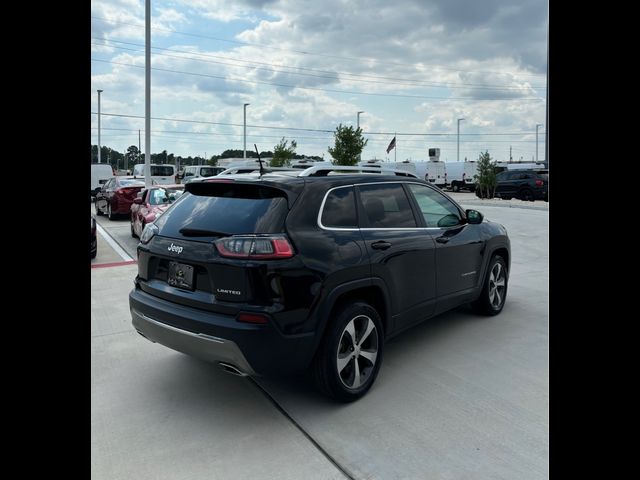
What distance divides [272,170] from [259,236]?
5.13ft

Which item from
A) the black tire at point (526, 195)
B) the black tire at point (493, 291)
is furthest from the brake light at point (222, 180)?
the black tire at point (526, 195)

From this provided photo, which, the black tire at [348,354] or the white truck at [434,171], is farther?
the white truck at [434,171]

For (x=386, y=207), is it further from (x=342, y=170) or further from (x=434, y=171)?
(x=434, y=171)

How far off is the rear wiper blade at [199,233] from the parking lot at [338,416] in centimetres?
124

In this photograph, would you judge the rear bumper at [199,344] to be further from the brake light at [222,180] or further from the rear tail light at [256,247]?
the brake light at [222,180]

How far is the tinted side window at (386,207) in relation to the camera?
422 cm

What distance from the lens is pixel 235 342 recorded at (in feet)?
10.8

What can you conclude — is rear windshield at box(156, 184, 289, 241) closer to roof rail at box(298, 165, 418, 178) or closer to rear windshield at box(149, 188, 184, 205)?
roof rail at box(298, 165, 418, 178)

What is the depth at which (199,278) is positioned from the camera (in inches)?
140

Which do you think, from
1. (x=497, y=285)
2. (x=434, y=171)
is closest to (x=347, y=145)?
(x=434, y=171)

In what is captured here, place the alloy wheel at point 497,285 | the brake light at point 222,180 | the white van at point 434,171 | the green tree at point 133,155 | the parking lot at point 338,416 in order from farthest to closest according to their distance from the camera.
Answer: the green tree at point 133,155
the white van at point 434,171
the alloy wheel at point 497,285
the brake light at point 222,180
the parking lot at point 338,416
